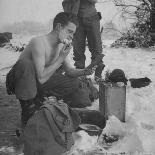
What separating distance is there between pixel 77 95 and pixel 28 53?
898 mm

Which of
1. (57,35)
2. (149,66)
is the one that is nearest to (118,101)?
(57,35)

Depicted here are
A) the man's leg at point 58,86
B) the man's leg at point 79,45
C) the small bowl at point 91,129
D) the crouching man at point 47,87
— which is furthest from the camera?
the man's leg at point 79,45

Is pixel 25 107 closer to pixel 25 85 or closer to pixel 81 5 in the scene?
pixel 25 85

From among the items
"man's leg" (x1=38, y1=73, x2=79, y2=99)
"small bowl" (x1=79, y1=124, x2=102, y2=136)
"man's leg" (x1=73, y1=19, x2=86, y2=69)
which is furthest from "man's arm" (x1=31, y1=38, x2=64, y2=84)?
"man's leg" (x1=73, y1=19, x2=86, y2=69)

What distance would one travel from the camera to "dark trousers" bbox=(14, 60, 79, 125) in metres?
4.04

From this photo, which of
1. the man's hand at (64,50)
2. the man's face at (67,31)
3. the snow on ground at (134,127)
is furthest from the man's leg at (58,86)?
the man's face at (67,31)

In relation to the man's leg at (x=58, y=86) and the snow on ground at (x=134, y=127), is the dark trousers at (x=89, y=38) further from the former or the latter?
the man's leg at (x=58, y=86)

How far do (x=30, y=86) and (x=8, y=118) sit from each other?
748 millimetres

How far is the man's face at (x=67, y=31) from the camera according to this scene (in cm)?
380

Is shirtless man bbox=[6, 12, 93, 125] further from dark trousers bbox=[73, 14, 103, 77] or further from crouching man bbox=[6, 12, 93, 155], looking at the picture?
dark trousers bbox=[73, 14, 103, 77]

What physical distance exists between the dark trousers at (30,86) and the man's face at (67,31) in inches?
18.0

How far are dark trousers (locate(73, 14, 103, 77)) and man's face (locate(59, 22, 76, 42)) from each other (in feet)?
6.19

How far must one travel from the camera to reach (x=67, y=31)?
3.85m

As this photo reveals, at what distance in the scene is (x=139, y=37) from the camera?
914 cm
